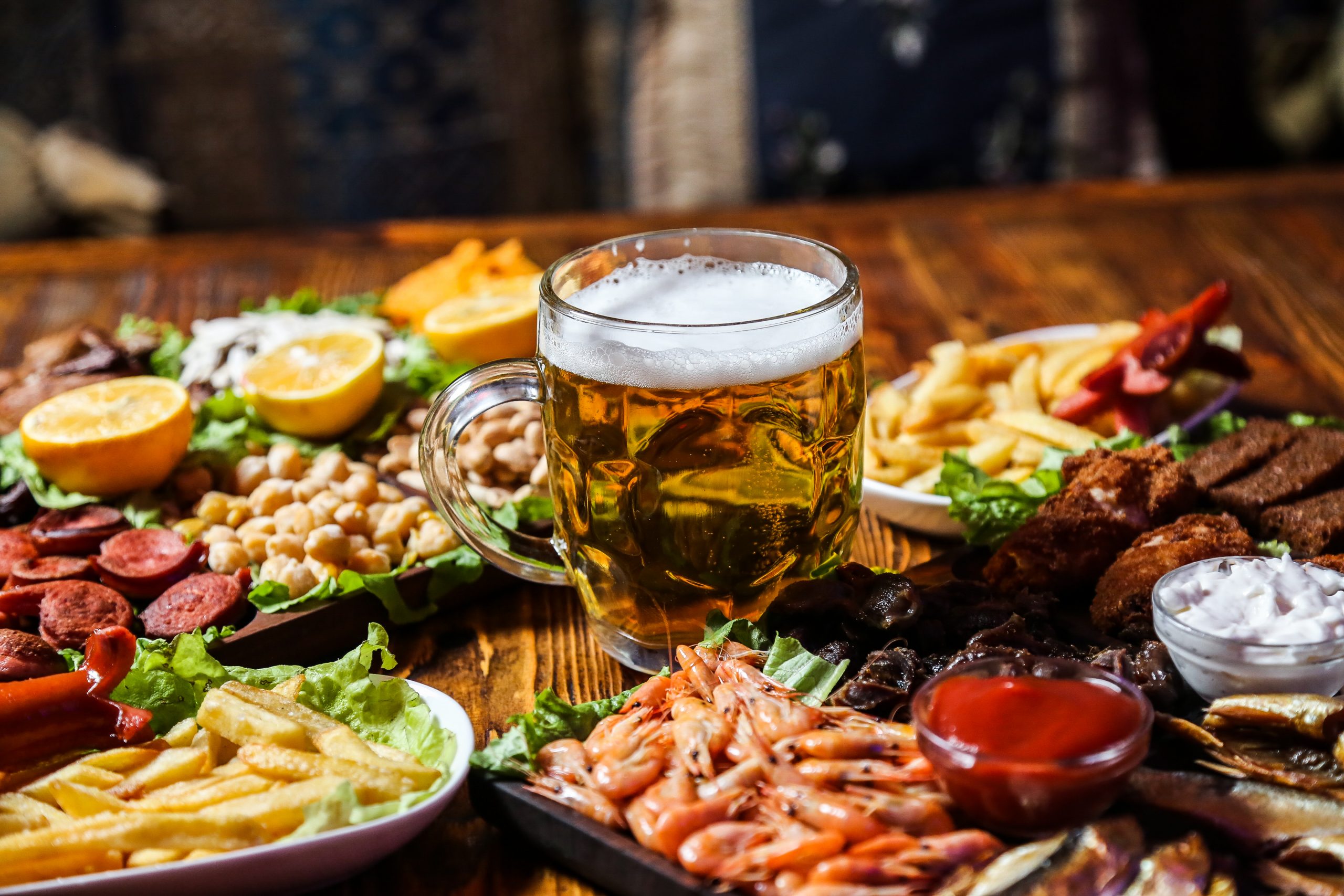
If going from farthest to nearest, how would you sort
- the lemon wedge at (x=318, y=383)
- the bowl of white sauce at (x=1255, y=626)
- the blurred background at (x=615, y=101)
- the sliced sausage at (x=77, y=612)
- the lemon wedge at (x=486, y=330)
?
1. the blurred background at (x=615, y=101)
2. the lemon wedge at (x=486, y=330)
3. the lemon wedge at (x=318, y=383)
4. the sliced sausage at (x=77, y=612)
5. the bowl of white sauce at (x=1255, y=626)

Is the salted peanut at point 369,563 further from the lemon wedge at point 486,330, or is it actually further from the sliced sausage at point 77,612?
the lemon wedge at point 486,330

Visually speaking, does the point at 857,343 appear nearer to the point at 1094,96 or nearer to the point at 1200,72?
the point at 1094,96

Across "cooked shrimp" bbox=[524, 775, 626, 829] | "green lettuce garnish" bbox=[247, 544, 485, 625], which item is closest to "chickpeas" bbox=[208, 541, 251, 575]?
"green lettuce garnish" bbox=[247, 544, 485, 625]

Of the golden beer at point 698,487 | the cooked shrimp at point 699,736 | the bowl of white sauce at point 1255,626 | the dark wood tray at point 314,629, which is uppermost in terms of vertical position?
the golden beer at point 698,487

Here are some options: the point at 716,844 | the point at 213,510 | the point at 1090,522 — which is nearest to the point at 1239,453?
the point at 1090,522

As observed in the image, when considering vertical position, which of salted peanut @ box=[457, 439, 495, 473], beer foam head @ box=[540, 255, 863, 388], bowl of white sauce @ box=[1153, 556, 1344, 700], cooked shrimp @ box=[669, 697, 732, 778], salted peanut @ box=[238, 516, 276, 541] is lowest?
salted peanut @ box=[238, 516, 276, 541]

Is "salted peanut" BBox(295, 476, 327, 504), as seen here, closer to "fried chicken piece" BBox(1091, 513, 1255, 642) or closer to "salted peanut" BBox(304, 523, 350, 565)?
"salted peanut" BBox(304, 523, 350, 565)

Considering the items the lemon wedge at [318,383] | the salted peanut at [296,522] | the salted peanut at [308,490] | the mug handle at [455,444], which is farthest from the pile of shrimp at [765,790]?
the lemon wedge at [318,383]
